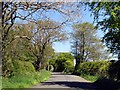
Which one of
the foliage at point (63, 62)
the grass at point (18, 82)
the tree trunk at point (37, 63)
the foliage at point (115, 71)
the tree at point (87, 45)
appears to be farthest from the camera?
the foliage at point (63, 62)

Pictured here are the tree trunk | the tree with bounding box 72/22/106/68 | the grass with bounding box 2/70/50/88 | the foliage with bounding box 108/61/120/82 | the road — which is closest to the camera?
the grass with bounding box 2/70/50/88

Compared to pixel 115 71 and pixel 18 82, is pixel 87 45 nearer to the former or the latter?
pixel 115 71

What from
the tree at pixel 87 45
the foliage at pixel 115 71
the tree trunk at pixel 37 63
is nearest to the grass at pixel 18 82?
the foliage at pixel 115 71

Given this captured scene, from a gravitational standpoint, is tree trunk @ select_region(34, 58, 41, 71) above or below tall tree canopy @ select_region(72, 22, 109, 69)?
below

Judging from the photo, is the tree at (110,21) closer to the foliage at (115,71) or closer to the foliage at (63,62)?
the foliage at (115,71)

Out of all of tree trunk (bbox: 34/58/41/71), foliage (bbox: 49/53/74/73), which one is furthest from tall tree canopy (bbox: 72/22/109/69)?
tree trunk (bbox: 34/58/41/71)

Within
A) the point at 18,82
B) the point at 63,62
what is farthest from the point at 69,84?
the point at 63,62

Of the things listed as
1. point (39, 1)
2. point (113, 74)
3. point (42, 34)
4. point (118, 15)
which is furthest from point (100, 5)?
point (42, 34)

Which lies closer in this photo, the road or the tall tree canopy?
the road

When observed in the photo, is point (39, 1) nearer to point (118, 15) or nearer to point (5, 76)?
point (118, 15)

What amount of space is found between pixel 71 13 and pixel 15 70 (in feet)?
31.6

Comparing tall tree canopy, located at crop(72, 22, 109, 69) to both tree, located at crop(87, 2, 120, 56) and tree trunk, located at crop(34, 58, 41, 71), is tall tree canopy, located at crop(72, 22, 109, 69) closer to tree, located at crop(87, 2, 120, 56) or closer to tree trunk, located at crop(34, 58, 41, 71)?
tree trunk, located at crop(34, 58, 41, 71)

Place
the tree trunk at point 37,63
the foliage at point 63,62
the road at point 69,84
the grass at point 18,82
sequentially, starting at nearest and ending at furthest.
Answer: the grass at point 18,82 < the road at point 69,84 < the tree trunk at point 37,63 < the foliage at point 63,62

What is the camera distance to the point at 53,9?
17.3m
